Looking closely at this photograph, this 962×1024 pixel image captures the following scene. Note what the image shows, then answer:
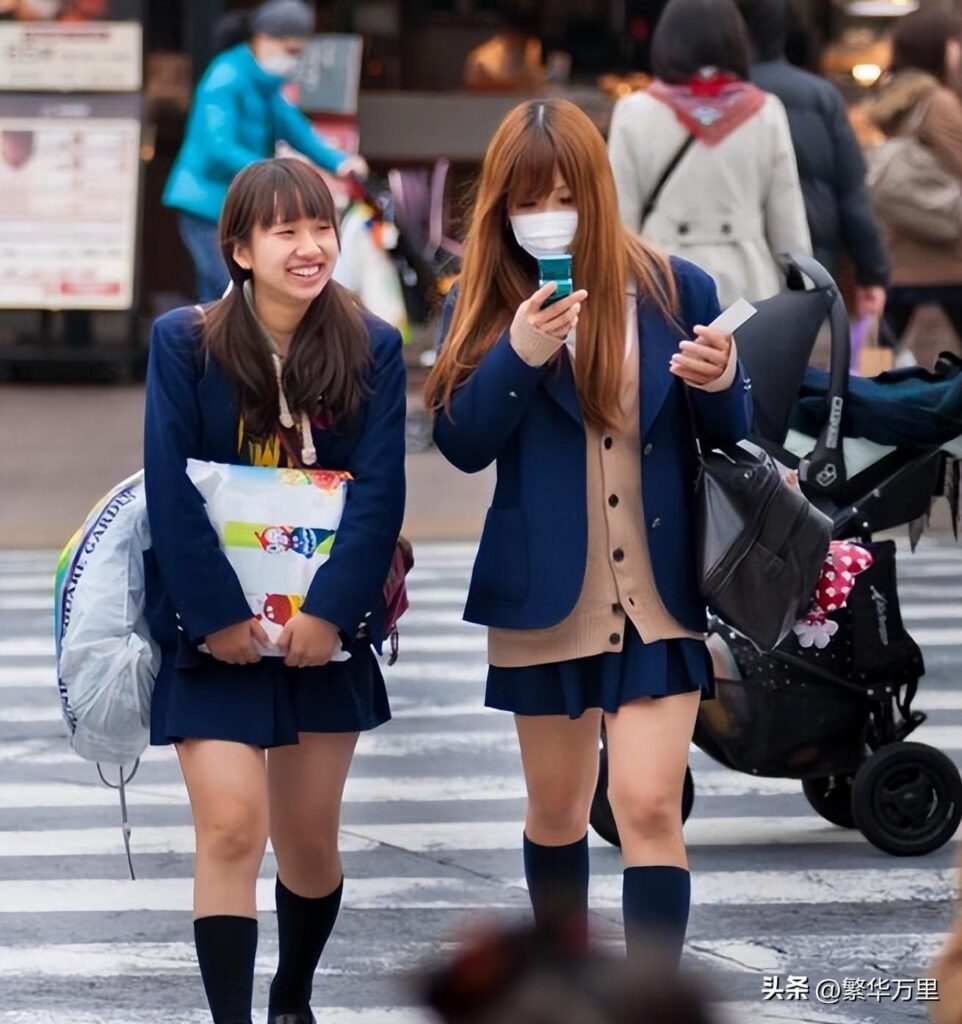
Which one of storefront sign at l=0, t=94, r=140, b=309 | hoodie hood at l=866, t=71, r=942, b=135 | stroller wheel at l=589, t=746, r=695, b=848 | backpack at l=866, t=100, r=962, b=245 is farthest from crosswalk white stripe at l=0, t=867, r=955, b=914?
storefront sign at l=0, t=94, r=140, b=309

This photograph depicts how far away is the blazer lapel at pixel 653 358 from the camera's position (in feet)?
13.5

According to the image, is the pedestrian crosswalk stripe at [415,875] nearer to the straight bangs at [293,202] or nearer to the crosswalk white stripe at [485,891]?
the crosswalk white stripe at [485,891]

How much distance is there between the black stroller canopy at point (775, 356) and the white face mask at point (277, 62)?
695 centimetres

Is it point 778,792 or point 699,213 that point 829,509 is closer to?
point 778,792

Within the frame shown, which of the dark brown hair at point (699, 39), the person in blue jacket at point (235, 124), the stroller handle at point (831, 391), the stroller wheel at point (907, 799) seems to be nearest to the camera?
the stroller handle at point (831, 391)

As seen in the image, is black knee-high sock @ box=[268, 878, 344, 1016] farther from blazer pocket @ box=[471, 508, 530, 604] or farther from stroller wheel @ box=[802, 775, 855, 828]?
stroller wheel @ box=[802, 775, 855, 828]

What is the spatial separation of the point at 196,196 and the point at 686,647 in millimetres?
8127

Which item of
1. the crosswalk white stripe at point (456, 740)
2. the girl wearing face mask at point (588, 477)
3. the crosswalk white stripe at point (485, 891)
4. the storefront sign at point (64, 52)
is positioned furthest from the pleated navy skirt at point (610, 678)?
the storefront sign at point (64, 52)

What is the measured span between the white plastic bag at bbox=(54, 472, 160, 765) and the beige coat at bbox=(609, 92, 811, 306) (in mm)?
3558

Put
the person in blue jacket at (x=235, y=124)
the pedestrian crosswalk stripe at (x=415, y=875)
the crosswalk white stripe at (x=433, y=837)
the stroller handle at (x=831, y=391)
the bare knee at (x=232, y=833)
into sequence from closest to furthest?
the bare knee at (x=232, y=833) → the pedestrian crosswalk stripe at (x=415, y=875) → the stroller handle at (x=831, y=391) → the crosswalk white stripe at (x=433, y=837) → the person in blue jacket at (x=235, y=124)

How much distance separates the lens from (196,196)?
465 inches

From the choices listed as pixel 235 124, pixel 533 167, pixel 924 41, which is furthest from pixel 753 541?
pixel 235 124

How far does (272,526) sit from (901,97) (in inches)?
271

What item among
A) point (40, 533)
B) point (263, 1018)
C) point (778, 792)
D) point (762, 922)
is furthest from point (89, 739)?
point (40, 533)
